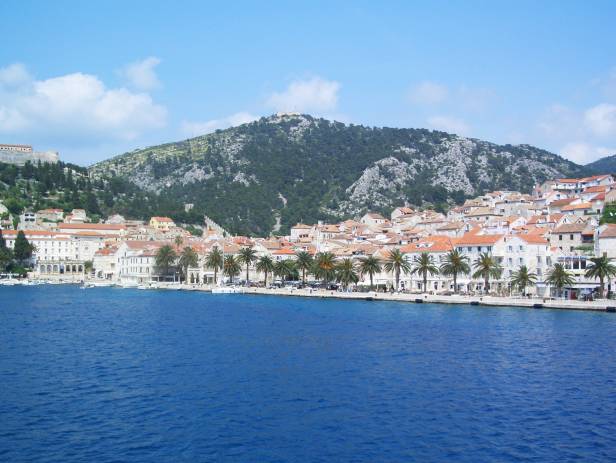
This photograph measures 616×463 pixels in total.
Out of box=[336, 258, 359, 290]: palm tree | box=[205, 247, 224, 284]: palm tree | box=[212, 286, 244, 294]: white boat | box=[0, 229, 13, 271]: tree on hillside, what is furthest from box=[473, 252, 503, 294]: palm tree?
box=[0, 229, 13, 271]: tree on hillside

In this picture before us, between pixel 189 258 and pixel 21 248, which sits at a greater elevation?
pixel 21 248

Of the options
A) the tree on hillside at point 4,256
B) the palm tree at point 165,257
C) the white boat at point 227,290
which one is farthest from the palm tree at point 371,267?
the tree on hillside at point 4,256

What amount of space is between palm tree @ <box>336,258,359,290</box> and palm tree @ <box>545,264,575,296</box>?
26.3m

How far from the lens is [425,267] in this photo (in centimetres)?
8119

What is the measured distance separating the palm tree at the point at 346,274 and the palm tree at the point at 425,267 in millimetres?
7877

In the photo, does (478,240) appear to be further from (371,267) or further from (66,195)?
(66,195)

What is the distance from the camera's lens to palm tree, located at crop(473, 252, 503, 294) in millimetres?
75812

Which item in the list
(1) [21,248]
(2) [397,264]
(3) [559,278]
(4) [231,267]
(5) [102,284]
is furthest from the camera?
(1) [21,248]

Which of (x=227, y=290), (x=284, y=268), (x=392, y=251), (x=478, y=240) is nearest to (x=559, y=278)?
(x=478, y=240)

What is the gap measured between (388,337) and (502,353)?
28.3 feet

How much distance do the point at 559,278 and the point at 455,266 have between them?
40.5 ft

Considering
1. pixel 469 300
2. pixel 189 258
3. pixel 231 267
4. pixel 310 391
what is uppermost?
pixel 189 258

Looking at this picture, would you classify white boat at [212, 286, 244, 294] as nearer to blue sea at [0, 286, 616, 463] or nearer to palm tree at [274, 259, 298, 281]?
palm tree at [274, 259, 298, 281]

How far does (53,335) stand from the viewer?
4766 centimetres
